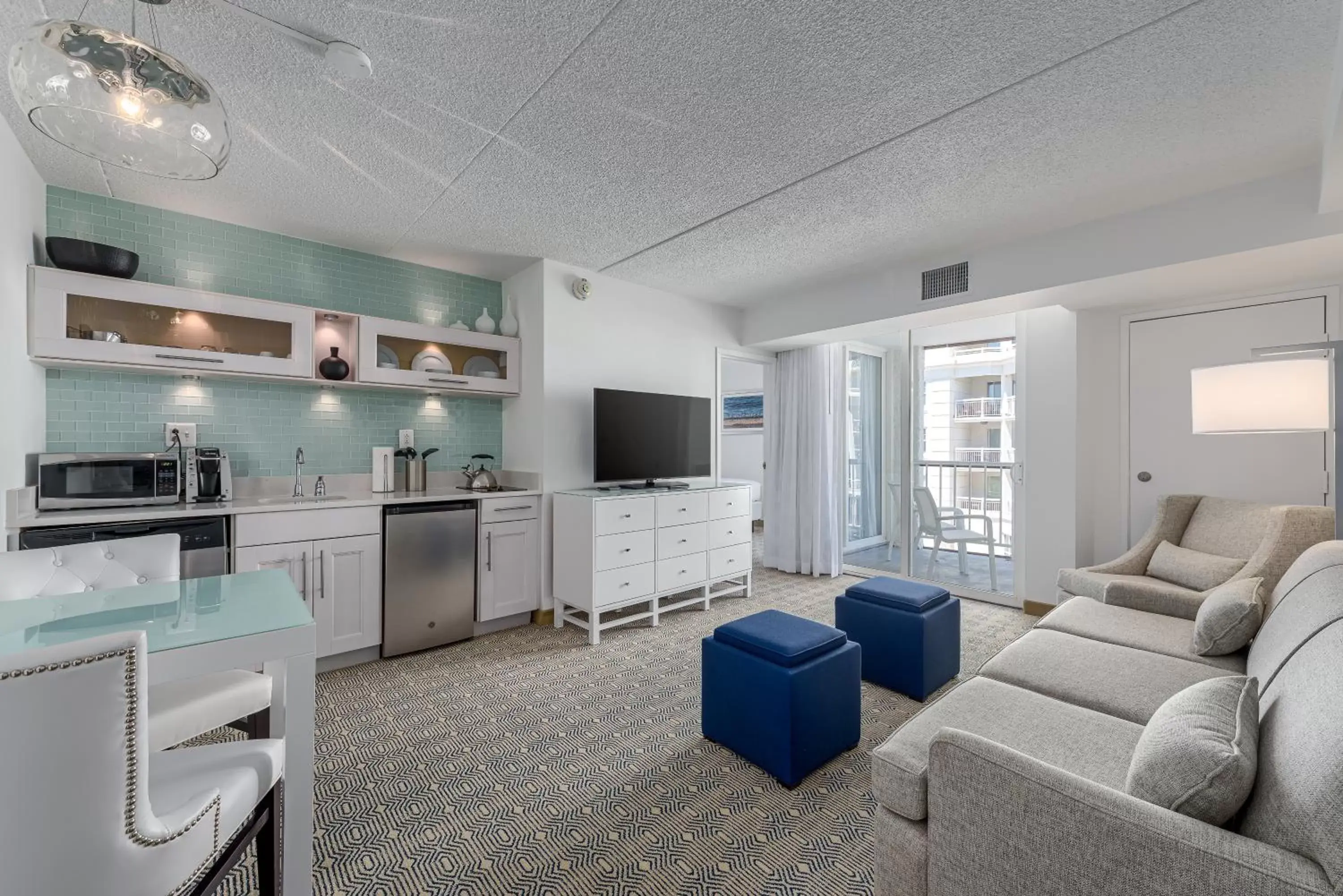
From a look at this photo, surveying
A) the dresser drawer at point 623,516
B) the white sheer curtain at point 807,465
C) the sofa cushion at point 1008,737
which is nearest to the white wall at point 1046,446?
the white sheer curtain at point 807,465

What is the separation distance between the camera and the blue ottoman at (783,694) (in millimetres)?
2057

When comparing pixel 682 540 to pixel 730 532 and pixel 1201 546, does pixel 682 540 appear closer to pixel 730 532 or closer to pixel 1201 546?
pixel 730 532

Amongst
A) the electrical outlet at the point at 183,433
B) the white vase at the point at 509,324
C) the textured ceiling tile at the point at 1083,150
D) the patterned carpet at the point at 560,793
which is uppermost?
the textured ceiling tile at the point at 1083,150

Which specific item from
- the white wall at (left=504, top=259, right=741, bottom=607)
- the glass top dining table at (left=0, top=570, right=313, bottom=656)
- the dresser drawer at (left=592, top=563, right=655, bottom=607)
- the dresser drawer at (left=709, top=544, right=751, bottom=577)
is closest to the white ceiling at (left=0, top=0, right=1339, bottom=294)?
the white wall at (left=504, top=259, right=741, bottom=607)

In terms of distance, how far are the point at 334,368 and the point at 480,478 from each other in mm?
1152

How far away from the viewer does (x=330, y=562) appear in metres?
3.07

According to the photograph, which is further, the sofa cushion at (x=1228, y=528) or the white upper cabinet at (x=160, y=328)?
the sofa cushion at (x=1228, y=528)

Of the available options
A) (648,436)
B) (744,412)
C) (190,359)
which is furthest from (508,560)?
(744,412)

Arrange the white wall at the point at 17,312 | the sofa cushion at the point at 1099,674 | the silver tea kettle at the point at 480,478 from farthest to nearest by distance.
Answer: the silver tea kettle at the point at 480,478 < the white wall at the point at 17,312 < the sofa cushion at the point at 1099,674

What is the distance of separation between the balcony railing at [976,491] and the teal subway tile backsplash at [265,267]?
391cm

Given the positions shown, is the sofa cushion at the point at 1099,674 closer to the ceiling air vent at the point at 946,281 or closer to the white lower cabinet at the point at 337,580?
the ceiling air vent at the point at 946,281

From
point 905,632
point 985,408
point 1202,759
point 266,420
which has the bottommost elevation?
point 905,632

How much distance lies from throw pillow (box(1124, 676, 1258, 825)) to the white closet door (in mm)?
2984

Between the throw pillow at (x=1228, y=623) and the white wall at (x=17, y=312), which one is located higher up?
the white wall at (x=17, y=312)
